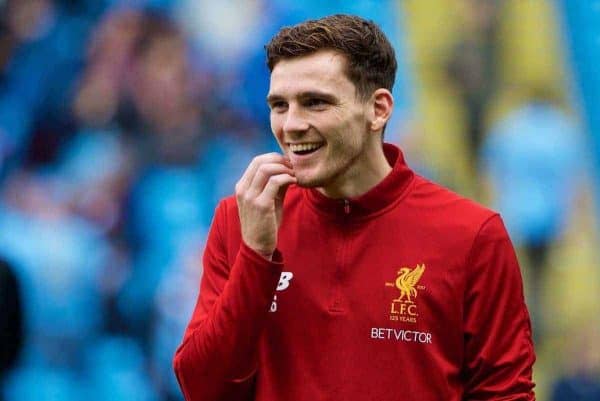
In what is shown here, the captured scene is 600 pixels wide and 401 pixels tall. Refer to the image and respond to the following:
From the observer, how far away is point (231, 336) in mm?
2670

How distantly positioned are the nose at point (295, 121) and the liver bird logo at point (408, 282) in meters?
0.39

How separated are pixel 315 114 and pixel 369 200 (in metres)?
0.25

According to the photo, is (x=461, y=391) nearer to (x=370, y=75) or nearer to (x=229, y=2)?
(x=370, y=75)

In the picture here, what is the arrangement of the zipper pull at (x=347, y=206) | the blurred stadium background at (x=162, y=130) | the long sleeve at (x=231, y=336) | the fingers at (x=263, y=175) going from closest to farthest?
1. the long sleeve at (x=231, y=336)
2. the fingers at (x=263, y=175)
3. the zipper pull at (x=347, y=206)
4. the blurred stadium background at (x=162, y=130)

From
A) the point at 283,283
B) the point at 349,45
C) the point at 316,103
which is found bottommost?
the point at 283,283

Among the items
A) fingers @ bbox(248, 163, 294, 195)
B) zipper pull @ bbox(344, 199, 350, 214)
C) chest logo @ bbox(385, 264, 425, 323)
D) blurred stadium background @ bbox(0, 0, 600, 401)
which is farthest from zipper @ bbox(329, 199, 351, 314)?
blurred stadium background @ bbox(0, 0, 600, 401)

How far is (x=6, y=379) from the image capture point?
196 inches

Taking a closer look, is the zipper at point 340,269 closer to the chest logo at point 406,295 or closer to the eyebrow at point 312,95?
the chest logo at point 406,295

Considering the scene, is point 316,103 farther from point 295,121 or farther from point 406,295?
point 406,295

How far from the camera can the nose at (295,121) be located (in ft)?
9.09

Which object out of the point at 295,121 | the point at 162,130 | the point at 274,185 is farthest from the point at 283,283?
the point at 162,130

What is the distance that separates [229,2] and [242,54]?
0.71ft

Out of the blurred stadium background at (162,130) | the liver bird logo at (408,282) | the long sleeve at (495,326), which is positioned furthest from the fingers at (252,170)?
the blurred stadium background at (162,130)

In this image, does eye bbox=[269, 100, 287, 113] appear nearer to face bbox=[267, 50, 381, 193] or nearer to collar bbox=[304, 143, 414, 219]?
face bbox=[267, 50, 381, 193]
